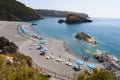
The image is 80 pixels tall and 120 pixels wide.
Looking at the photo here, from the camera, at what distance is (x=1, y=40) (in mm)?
48719

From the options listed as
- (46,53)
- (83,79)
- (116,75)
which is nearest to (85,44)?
(46,53)

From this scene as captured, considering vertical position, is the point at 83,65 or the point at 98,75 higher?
the point at 98,75

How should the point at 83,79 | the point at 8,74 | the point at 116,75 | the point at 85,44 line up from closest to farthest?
the point at 8,74 < the point at 83,79 < the point at 116,75 < the point at 85,44

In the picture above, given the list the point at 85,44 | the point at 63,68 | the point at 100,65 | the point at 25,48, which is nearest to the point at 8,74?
the point at 63,68

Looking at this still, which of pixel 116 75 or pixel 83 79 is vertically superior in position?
pixel 83 79

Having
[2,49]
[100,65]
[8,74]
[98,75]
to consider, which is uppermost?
[8,74]

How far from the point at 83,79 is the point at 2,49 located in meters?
28.6

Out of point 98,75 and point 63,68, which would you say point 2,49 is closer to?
point 63,68

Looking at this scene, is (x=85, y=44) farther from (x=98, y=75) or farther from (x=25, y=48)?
(x=98, y=75)

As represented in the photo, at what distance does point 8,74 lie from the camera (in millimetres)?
13492

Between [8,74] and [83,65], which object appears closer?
[8,74]

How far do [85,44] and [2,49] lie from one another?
2035 inches

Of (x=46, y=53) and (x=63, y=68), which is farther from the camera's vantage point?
(x=46, y=53)

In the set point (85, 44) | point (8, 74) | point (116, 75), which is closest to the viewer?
point (8, 74)
